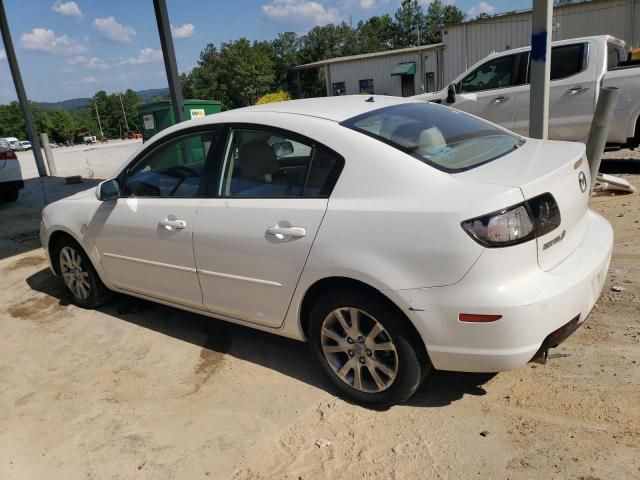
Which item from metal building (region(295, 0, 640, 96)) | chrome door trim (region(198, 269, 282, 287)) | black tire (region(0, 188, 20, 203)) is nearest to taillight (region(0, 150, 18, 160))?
black tire (region(0, 188, 20, 203))

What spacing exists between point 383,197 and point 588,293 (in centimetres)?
114

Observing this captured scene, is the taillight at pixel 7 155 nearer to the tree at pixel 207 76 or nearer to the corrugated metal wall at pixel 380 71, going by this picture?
the corrugated metal wall at pixel 380 71

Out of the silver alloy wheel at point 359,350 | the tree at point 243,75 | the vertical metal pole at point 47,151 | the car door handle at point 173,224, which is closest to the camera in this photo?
the silver alloy wheel at point 359,350

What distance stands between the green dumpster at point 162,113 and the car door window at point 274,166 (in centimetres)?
641

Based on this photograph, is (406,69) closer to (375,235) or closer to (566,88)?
(566,88)

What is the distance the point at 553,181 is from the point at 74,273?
402cm

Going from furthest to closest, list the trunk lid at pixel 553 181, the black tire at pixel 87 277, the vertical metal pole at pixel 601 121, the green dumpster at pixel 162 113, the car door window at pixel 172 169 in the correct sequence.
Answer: the green dumpster at pixel 162 113 < the vertical metal pole at pixel 601 121 < the black tire at pixel 87 277 < the car door window at pixel 172 169 < the trunk lid at pixel 553 181

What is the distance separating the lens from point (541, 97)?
5652 millimetres

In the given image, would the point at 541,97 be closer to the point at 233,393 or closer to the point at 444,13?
the point at 233,393

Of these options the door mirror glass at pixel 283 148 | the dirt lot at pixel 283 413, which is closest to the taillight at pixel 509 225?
the dirt lot at pixel 283 413

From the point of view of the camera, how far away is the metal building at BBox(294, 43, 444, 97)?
3178cm

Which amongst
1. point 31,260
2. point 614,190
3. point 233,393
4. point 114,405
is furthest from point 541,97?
point 31,260

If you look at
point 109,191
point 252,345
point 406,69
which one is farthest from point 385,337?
point 406,69

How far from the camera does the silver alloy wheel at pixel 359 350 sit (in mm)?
2811
